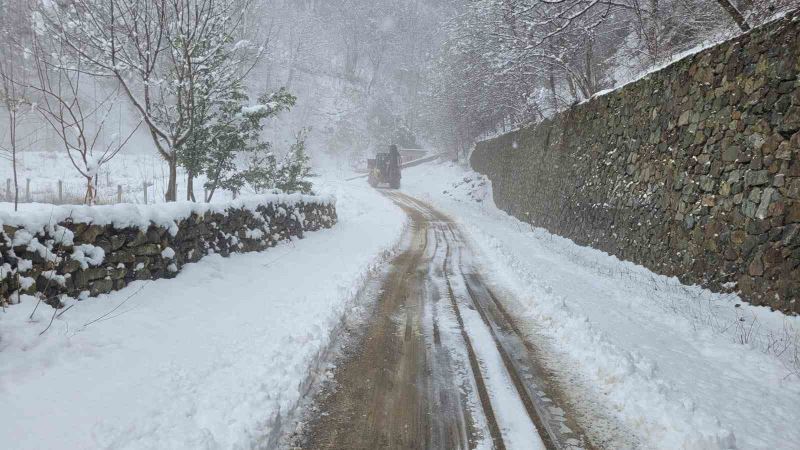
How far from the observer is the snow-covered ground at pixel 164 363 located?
118 inches

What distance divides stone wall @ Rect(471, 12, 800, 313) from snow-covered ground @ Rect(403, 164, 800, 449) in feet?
1.85

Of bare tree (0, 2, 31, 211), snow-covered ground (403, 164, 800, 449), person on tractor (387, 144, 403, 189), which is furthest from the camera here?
person on tractor (387, 144, 403, 189)

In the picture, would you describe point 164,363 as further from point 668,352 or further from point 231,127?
point 231,127

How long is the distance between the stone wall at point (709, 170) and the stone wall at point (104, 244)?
8704mm

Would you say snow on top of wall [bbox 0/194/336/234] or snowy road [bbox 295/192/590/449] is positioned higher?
snow on top of wall [bbox 0/194/336/234]

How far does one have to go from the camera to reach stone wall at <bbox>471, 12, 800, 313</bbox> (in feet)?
19.1

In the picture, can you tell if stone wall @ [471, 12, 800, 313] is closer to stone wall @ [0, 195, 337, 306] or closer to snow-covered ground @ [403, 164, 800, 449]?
snow-covered ground @ [403, 164, 800, 449]

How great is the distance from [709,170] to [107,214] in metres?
9.39

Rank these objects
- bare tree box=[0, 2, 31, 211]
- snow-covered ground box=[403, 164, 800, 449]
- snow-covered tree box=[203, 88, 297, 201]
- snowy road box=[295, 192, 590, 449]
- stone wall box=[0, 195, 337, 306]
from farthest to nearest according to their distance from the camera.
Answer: snow-covered tree box=[203, 88, 297, 201]
bare tree box=[0, 2, 31, 211]
stone wall box=[0, 195, 337, 306]
snow-covered ground box=[403, 164, 800, 449]
snowy road box=[295, 192, 590, 449]

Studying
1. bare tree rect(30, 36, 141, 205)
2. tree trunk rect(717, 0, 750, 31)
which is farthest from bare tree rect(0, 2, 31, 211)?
tree trunk rect(717, 0, 750, 31)

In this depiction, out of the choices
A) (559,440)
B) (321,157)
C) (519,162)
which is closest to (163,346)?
(559,440)

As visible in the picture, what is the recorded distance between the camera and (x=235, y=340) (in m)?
4.82

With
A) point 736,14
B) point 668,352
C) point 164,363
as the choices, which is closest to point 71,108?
point 164,363

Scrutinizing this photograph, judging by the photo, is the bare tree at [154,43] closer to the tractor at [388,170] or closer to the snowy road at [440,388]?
the snowy road at [440,388]
